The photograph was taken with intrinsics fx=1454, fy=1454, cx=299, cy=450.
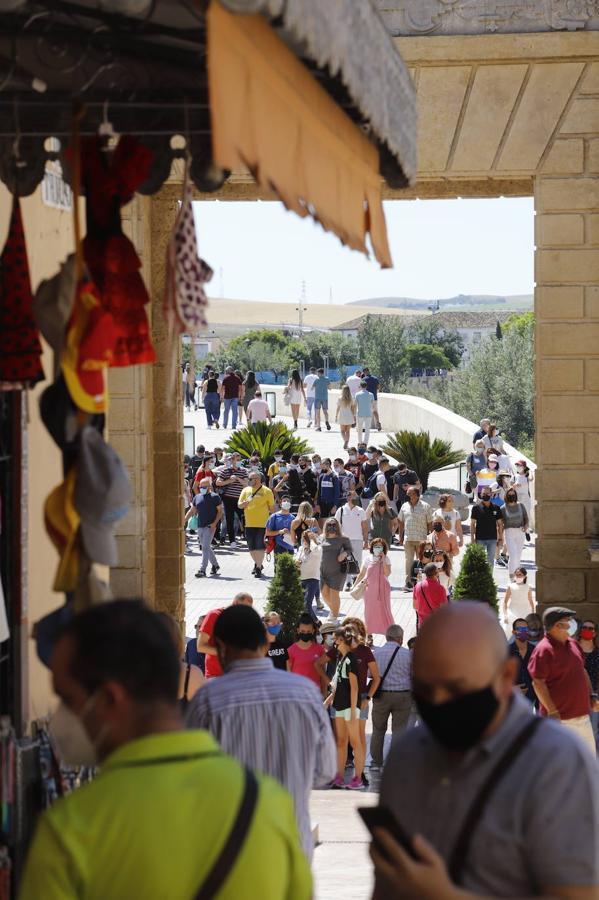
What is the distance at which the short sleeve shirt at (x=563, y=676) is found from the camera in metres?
10.2

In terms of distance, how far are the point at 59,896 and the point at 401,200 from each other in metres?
15.2

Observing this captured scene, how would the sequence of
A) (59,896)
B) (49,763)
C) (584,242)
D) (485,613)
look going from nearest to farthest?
(59,896) < (485,613) < (49,763) < (584,242)

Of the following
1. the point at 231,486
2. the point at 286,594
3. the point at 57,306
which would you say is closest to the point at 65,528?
the point at 57,306

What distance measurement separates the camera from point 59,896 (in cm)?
272

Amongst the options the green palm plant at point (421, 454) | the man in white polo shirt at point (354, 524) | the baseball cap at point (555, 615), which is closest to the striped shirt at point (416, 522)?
the man in white polo shirt at point (354, 524)

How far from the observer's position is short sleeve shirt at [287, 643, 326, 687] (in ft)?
41.6

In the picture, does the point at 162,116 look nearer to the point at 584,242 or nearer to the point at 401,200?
the point at 584,242

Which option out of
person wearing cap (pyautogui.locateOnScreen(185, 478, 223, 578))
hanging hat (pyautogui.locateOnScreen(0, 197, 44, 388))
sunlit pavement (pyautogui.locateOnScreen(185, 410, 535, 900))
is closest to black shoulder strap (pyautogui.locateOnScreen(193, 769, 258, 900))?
hanging hat (pyautogui.locateOnScreen(0, 197, 44, 388))

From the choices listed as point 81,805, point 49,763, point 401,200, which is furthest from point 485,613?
point 401,200

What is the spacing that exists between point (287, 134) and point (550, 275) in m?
12.5

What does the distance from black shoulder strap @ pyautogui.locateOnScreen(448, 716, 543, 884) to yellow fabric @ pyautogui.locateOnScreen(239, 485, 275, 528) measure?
19884 millimetres

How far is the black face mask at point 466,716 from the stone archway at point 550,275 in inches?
502

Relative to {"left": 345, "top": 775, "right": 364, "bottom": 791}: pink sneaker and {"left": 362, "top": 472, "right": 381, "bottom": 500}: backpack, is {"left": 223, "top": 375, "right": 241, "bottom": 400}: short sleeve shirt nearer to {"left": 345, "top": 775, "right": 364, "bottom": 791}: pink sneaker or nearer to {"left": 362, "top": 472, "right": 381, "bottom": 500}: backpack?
{"left": 362, "top": 472, "right": 381, "bottom": 500}: backpack

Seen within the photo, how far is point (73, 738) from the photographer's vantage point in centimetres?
310
